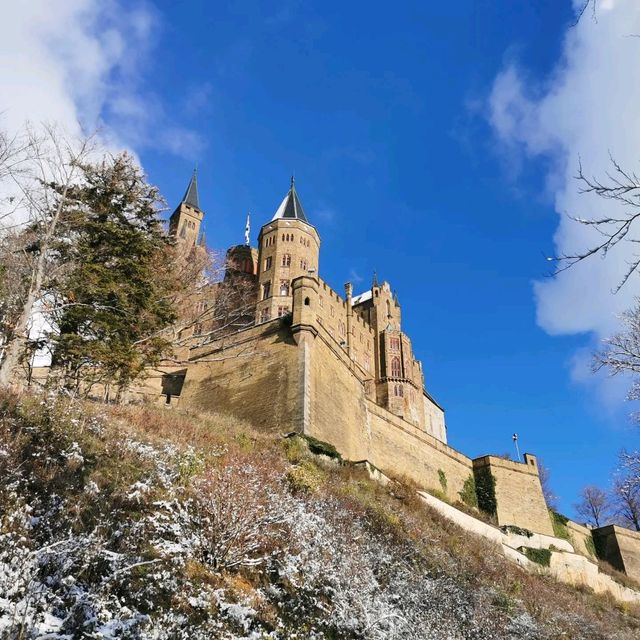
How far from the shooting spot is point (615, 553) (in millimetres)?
37625

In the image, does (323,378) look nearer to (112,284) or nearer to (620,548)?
(112,284)

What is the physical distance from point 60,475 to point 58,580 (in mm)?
2448

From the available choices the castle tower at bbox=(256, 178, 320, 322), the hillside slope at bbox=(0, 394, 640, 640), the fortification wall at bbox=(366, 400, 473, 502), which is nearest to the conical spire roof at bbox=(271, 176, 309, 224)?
the castle tower at bbox=(256, 178, 320, 322)

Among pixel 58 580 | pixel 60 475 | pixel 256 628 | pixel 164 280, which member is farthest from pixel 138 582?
pixel 164 280

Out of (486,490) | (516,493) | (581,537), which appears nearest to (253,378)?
(486,490)

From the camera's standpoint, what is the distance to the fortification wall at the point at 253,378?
22594 mm

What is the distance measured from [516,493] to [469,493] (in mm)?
3387

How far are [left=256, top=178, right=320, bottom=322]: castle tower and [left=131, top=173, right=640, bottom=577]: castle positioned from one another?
110 millimetres

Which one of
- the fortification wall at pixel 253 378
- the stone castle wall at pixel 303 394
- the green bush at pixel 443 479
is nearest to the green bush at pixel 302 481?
the stone castle wall at pixel 303 394

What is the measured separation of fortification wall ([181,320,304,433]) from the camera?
22594 millimetres

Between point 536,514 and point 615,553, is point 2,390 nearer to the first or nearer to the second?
point 536,514

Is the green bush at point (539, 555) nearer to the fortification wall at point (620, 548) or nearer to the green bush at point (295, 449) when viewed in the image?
the fortification wall at point (620, 548)

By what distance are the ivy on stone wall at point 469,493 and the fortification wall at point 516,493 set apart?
1.72ft

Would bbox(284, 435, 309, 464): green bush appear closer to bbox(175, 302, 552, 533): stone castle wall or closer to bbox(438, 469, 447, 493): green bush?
bbox(175, 302, 552, 533): stone castle wall
